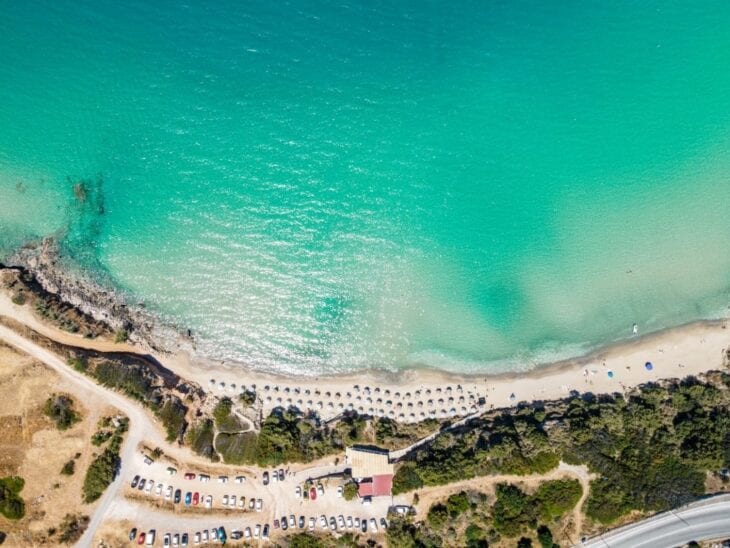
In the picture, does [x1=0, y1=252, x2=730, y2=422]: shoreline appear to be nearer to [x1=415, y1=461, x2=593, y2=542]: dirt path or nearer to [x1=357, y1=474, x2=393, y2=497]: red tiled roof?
[x1=357, y1=474, x2=393, y2=497]: red tiled roof

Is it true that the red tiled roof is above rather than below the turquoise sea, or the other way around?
below

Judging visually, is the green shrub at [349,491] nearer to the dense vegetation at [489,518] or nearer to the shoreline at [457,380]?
the dense vegetation at [489,518]

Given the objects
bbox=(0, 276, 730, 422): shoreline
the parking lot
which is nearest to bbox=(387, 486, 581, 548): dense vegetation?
the parking lot

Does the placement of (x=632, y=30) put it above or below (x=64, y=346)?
above

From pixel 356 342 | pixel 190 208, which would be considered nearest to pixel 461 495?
pixel 356 342

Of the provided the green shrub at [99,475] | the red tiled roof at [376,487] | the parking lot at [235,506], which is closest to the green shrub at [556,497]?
the parking lot at [235,506]

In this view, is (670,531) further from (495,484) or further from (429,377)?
(429,377)

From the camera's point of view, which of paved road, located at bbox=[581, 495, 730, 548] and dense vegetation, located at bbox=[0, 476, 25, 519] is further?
paved road, located at bbox=[581, 495, 730, 548]

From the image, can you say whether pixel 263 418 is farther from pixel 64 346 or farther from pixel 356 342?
pixel 64 346
